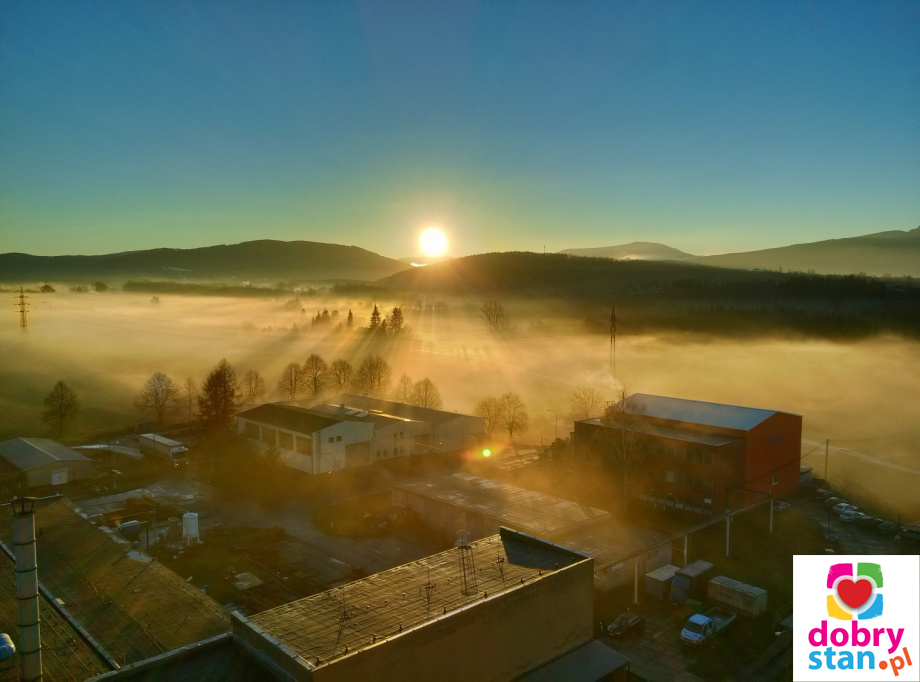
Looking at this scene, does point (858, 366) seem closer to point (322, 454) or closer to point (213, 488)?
point (322, 454)

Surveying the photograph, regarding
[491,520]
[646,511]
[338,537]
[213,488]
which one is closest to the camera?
[491,520]

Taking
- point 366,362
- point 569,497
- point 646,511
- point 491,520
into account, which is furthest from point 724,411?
point 366,362

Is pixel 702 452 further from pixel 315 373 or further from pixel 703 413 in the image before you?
pixel 315 373

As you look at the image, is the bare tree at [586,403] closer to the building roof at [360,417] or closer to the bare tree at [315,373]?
the building roof at [360,417]


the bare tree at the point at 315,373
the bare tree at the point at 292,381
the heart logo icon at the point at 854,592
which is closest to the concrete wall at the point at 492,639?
the heart logo icon at the point at 854,592

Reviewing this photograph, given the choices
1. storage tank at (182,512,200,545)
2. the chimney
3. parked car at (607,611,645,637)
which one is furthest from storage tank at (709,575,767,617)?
Result: storage tank at (182,512,200,545)

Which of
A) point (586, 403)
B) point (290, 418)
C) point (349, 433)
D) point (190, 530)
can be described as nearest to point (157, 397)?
point (290, 418)

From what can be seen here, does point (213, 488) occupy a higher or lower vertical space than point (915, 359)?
lower
